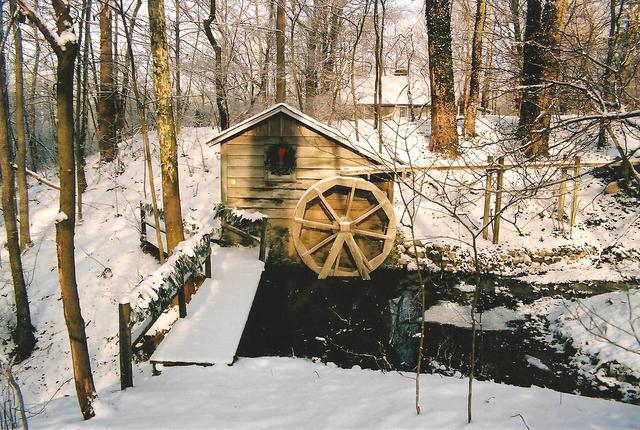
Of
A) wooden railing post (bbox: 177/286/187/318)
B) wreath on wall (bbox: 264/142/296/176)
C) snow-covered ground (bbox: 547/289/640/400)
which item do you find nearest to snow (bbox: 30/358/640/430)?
wooden railing post (bbox: 177/286/187/318)

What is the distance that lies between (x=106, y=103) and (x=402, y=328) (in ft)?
42.5

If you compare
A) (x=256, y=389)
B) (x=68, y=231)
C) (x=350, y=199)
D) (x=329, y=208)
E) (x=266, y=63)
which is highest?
(x=266, y=63)

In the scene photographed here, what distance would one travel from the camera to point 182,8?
13648 mm

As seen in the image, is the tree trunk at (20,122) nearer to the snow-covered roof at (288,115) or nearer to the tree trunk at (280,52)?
the snow-covered roof at (288,115)

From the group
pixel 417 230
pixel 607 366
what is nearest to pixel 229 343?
pixel 607 366

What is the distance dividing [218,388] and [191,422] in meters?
0.78

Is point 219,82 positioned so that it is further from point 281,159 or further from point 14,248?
point 14,248

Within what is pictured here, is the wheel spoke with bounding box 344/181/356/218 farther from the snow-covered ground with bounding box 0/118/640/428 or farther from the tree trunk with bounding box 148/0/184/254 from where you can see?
the tree trunk with bounding box 148/0/184/254

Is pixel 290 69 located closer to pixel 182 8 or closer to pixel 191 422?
pixel 182 8

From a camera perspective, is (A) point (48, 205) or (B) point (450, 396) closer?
(B) point (450, 396)

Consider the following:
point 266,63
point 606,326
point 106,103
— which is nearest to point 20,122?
point 106,103

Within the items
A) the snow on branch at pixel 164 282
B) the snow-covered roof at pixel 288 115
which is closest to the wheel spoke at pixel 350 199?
the snow-covered roof at pixel 288 115

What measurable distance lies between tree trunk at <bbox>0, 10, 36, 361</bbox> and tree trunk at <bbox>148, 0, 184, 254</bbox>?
2.76m

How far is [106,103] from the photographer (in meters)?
14.6
